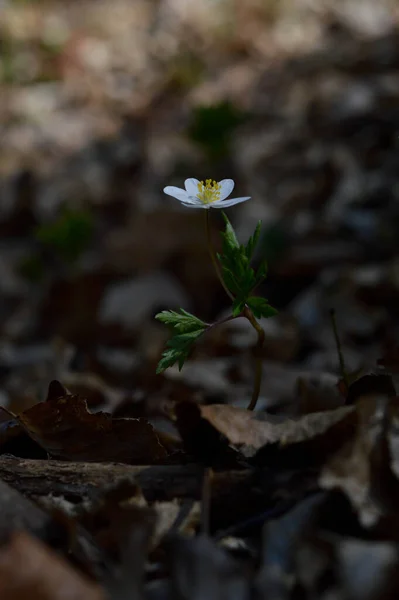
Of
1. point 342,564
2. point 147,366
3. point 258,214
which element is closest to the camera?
point 342,564

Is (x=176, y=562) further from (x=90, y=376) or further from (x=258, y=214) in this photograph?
(x=258, y=214)

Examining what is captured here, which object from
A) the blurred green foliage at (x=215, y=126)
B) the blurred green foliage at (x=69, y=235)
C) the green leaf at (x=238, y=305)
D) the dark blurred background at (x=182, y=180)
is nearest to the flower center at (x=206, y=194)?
the green leaf at (x=238, y=305)

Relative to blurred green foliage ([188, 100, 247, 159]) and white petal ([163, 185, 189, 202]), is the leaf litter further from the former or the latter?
white petal ([163, 185, 189, 202])

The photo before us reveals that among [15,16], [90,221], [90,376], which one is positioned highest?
[15,16]

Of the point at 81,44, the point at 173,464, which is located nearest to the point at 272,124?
the point at 81,44

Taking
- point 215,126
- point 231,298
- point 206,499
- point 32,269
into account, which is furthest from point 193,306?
point 206,499

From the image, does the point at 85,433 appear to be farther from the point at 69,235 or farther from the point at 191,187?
the point at 69,235
